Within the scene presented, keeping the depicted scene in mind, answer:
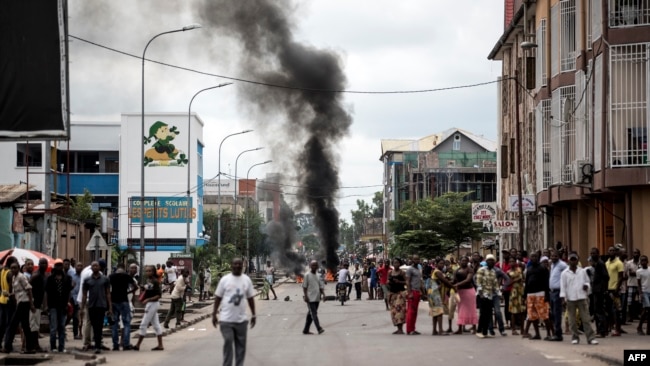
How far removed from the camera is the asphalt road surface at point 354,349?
17.5 metres

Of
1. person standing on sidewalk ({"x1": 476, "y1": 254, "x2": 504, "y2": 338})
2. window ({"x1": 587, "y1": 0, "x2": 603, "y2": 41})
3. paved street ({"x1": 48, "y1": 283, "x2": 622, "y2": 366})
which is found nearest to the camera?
paved street ({"x1": 48, "y1": 283, "x2": 622, "y2": 366})

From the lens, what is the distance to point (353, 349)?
19766mm

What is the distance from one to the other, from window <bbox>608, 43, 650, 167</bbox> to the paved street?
7219 mm

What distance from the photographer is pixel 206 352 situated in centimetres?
2017

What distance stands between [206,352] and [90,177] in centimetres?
7205

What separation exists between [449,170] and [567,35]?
6600 centimetres

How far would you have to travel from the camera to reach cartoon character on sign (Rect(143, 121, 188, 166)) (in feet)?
300

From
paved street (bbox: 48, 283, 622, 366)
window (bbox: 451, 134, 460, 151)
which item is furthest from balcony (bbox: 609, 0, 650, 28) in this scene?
window (bbox: 451, 134, 460, 151)

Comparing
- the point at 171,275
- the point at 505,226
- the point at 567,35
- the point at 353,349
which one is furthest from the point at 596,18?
the point at 171,275

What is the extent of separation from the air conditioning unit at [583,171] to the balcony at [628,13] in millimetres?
4104

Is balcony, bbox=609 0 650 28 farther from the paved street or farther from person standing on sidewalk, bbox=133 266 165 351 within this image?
person standing on sidewalk, bbox=133 266 165 351

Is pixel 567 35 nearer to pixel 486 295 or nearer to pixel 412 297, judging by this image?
pixel 412 297

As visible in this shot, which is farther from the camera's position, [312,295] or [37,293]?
[312,295]

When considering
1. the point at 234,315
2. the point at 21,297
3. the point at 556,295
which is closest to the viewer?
the point at 234,315
